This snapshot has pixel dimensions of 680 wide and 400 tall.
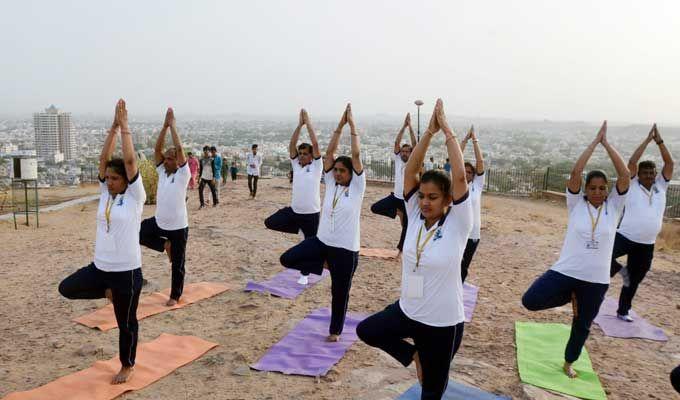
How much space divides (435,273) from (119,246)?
2.60 metres

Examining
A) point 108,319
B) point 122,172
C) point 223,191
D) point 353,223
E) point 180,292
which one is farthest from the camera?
point 223,191

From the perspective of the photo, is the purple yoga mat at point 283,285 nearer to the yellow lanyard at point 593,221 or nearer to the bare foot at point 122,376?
the bare foot at point 122,376

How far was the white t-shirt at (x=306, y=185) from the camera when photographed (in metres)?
7.36

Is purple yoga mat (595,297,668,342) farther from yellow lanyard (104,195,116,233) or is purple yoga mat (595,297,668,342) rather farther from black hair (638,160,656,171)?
yellow lanyard (104,195,116,233)

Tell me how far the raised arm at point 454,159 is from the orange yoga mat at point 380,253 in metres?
6.42

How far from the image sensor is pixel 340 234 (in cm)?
545

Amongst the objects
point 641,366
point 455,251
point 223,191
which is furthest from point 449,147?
point 223,191

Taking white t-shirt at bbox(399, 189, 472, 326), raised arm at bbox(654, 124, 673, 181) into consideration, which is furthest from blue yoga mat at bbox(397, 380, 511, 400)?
raised arm at bbox(654, 124, 673, 181)

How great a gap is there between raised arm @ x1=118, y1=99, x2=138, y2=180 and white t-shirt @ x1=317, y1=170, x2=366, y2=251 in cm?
190

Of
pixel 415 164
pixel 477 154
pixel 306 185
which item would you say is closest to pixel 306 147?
pixel 306 185

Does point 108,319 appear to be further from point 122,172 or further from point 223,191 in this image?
point 223,191

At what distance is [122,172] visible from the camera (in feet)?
14.8

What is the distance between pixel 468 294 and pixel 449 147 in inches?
183

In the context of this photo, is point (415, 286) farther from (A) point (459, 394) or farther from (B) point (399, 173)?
(B) point (399, 173)
